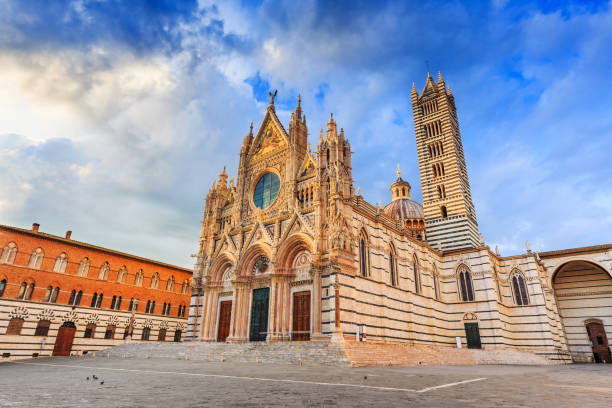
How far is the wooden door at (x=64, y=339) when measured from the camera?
27.9 m

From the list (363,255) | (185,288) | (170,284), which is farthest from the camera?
(185,288)

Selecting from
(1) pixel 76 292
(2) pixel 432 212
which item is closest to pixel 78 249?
(1) pixel 76 292

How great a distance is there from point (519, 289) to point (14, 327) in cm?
4024

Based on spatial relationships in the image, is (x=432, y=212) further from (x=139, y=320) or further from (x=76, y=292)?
(x=76, y=292)

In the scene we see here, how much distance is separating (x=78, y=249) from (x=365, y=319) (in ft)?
81.1

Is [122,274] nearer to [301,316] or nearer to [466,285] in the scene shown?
[301,316]

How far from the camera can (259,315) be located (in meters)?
24.4

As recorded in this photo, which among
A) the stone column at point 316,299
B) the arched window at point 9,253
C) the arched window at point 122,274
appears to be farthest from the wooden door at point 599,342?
the arched window at point 9,253

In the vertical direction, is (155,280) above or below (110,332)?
above

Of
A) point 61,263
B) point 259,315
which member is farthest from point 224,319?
point 61,263

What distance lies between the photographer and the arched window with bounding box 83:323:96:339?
29.7 metres

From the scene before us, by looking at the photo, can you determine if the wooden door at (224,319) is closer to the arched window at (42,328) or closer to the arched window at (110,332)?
the arched window at (110,332)

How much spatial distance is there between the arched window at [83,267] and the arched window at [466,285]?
106 ft

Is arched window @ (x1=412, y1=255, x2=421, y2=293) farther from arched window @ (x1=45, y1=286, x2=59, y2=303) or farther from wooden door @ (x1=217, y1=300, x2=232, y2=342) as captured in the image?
arched window @ (x1=45, y1=286, x2=59, y2=303)
